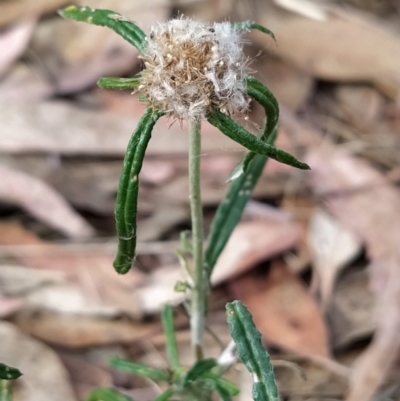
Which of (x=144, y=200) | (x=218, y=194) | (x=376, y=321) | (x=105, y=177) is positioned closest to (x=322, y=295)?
(x=376, y=321)

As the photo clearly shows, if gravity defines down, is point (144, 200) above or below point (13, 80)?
→ below

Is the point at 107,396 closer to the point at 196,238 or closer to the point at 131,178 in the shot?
the point at 196,238

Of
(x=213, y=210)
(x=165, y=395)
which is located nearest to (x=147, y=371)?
(x=165, y=395)

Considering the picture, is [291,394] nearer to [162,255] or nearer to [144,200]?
[162,255]

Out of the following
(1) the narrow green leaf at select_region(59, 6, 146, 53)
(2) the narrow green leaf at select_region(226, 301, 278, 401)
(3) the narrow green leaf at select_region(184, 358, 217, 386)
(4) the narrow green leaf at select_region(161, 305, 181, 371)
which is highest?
(1) the narrow green leaf at select_region(59, 6, 146, 53)

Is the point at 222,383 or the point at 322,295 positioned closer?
the point at 222,383

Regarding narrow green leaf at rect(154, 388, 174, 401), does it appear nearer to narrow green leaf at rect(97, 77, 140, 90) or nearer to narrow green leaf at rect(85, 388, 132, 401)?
narrow green leaf at rect(85, 388, 132, 401)

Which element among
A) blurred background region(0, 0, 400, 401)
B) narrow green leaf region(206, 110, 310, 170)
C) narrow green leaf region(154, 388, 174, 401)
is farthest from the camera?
blurred background region(0, 0, 400, 401)

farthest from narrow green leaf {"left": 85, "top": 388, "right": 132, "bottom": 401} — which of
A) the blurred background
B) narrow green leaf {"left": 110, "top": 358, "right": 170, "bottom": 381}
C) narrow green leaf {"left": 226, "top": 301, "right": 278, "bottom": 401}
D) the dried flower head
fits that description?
the dried flower head
